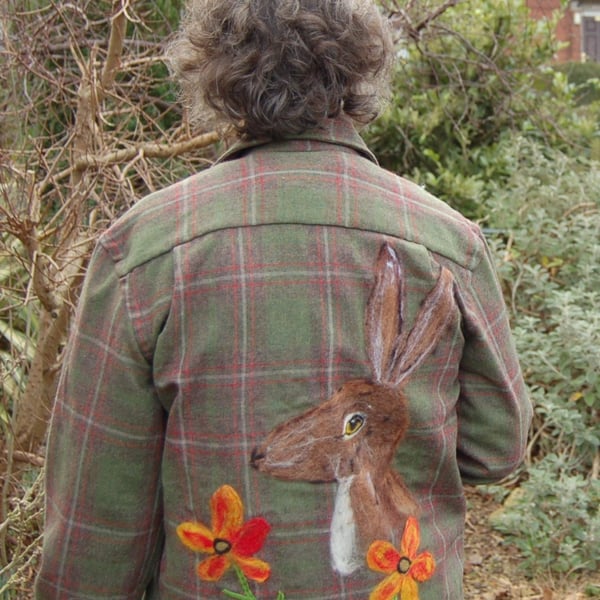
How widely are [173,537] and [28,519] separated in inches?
44.7

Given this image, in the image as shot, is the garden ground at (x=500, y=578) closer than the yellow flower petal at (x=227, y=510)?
No


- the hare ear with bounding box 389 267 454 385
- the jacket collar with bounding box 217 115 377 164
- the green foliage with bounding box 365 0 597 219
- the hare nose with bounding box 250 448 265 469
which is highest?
the jacket collar with bounding box 217 115 377 164

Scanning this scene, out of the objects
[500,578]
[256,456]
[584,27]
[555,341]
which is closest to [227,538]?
[256,456]

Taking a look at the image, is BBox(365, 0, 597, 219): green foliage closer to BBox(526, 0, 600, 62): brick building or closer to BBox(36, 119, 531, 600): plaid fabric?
BBox(36, 119, 531, 600): plaid fabric

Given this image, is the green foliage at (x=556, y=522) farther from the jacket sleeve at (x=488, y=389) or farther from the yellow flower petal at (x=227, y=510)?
the yellow flower petal at (x=227, y=510)

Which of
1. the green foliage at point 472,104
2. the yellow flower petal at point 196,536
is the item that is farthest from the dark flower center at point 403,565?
the green foliage at point 472,104

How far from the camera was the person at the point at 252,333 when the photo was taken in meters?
1.63

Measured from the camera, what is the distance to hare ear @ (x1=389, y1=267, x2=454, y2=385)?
1712 mm

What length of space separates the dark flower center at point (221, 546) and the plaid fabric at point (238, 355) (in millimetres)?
31

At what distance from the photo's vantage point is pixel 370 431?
1.72 metres

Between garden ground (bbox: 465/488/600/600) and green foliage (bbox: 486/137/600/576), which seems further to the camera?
green foliage (bbox: 486/137/600/576)

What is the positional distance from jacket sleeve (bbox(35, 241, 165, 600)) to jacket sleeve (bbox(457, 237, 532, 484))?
594mm

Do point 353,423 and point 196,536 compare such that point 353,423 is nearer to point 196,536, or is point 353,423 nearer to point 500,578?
point 196,536

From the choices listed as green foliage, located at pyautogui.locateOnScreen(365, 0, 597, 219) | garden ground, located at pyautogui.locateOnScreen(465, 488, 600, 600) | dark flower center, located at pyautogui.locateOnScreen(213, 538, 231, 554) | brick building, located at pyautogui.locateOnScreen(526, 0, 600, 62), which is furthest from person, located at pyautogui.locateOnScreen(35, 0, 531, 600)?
brick building, located at pyautogui.locateOnScreen(526, 0, 600, 62)
